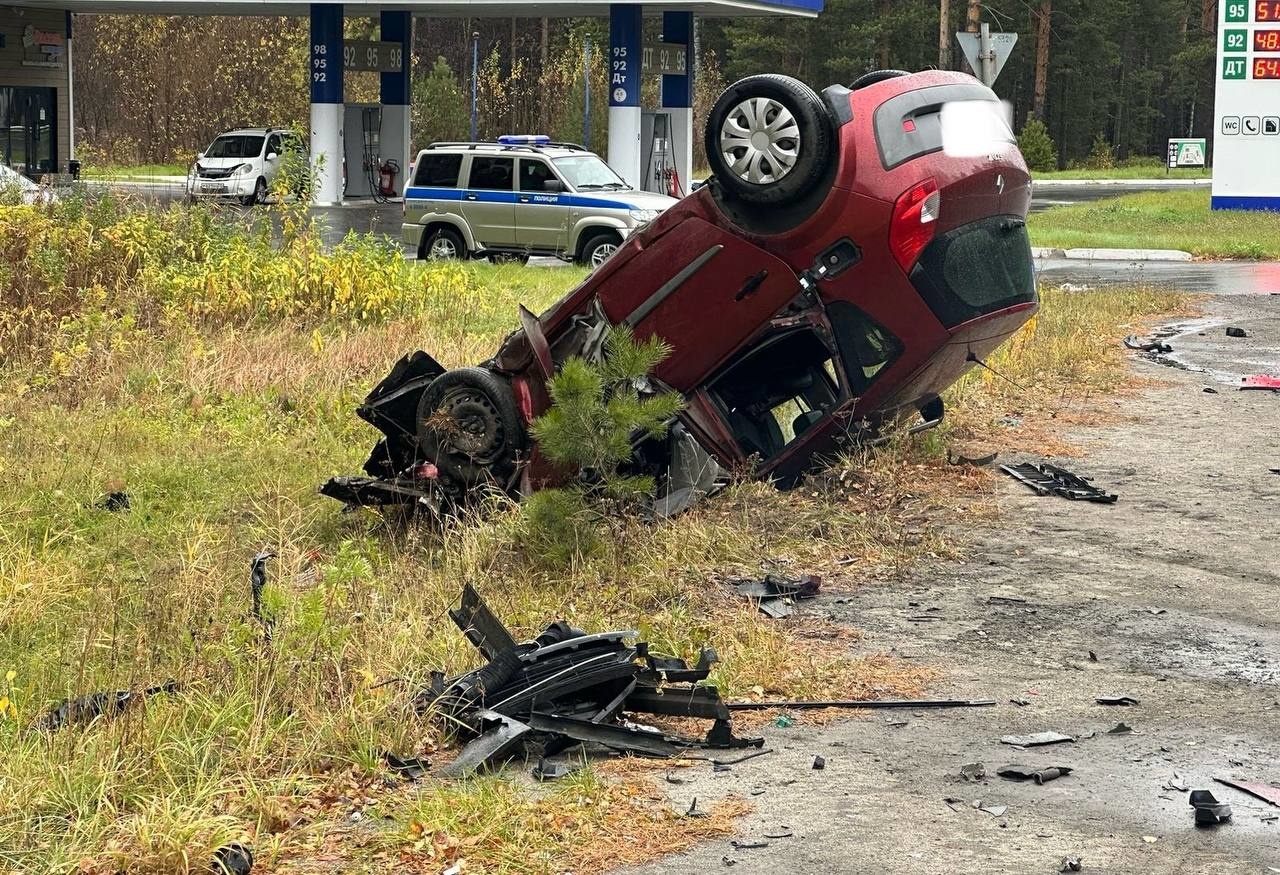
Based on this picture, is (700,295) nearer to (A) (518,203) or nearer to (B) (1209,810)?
(B) (1209,810)

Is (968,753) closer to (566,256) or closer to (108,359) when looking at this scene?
(108,359)

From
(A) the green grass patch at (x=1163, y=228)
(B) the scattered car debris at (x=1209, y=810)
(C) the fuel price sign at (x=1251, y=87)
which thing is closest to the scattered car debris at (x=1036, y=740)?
(B) the scattered car debris at (x=1209, y=810)

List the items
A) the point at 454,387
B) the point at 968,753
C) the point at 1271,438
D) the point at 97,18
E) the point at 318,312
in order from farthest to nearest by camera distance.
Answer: the point at 97,18 < the point at 318,312 < the point at 1271,438 < the point at 454,387 < the point at 968,753

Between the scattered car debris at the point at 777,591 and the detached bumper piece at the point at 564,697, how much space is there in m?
1.10

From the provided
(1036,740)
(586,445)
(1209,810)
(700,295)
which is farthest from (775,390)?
(1209,810)

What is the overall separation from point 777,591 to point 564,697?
183cm

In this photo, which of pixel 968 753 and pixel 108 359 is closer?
pixel 968 753

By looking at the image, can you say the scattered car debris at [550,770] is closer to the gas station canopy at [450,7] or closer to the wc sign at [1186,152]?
the gas station canopy at [450,7]

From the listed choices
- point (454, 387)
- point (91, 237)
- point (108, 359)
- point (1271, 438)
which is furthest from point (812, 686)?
point (91, 237)

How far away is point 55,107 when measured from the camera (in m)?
41.4

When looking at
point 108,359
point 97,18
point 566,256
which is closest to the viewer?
point 108,359

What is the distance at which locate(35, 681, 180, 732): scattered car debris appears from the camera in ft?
17.4

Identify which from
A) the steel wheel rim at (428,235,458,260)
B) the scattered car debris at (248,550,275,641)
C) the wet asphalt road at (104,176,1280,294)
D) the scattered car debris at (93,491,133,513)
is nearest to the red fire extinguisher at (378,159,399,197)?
the wet asphalt road at (104,176,1280,294)

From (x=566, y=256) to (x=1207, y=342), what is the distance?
33.6ft
